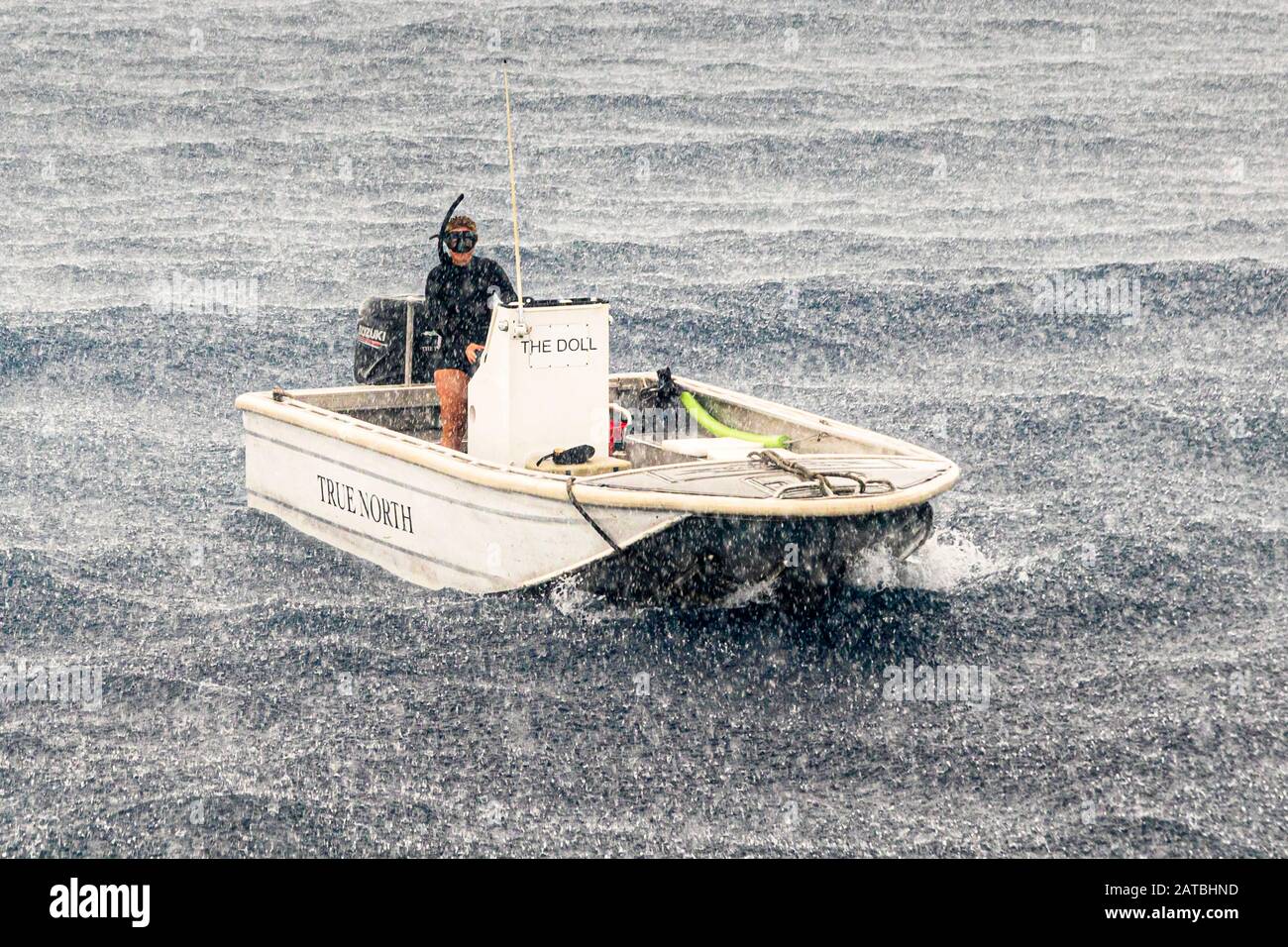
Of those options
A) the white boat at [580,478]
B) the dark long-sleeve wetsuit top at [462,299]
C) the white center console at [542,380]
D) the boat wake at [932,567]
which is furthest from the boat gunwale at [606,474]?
the dark long-sleeve wetsuit top at [462,299]

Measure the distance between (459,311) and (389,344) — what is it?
971 millimetres

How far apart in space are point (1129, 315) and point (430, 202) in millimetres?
9308

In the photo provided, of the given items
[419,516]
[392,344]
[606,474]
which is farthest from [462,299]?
[606,474]

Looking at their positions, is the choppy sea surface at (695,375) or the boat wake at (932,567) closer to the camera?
the choppy sea surface at (695,375)

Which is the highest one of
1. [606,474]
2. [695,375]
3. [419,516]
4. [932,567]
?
[606,474]

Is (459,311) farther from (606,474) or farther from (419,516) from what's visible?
(606,474)

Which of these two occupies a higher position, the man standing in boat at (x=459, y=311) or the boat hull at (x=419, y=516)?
the man standing in boat at (x=459, y=311)

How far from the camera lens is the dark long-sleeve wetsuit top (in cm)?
934

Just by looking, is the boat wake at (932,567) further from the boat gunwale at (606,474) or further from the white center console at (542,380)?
the white center console at (542,380)

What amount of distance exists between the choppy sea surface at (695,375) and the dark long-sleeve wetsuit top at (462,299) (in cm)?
144

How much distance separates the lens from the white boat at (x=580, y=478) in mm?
7672

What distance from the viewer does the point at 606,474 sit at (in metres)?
8.08

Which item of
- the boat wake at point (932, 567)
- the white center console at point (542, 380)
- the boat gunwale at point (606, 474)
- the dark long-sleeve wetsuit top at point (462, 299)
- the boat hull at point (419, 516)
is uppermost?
the dark long-sleeve wetsuit top at point (462, 299)

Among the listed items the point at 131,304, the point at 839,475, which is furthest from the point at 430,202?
the point at 839,475
